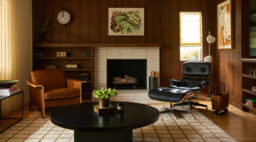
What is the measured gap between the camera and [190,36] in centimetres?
598

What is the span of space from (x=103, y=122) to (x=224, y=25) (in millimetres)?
3922

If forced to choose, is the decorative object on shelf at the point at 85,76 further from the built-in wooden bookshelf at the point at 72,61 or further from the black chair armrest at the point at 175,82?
the black chair armrest at the point at 175,82

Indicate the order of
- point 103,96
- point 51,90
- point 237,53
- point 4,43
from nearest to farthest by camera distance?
point 103,96 < point 4,43 < point 51,90 < point 237,53

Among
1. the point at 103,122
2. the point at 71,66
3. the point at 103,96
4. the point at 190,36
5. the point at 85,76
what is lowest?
the point at 103,122

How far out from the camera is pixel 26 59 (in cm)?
511

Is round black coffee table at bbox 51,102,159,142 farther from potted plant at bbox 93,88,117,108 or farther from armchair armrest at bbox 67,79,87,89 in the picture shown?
armchair armrest at bbox 67,79,87,89

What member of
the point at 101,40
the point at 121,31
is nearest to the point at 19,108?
the point at 101,40

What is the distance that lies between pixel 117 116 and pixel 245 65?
2993 millimetres

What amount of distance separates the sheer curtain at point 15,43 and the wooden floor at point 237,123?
68cm

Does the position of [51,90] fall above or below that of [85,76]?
below

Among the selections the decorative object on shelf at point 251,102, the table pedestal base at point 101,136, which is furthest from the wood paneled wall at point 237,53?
the table pedestal base at point 101,136

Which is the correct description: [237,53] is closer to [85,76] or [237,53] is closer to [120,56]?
[120,56]

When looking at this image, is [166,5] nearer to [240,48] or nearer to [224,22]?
[224,22]

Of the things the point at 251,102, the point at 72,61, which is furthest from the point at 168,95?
the point at 72,61
